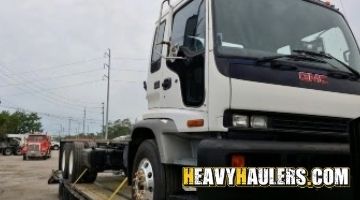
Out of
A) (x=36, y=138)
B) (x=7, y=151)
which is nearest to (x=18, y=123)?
(x=7, y=151)

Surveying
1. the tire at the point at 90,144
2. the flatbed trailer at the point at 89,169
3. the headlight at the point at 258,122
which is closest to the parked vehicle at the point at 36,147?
the flatbed trailer at the point at 89,169

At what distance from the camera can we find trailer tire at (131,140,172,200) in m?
4.92

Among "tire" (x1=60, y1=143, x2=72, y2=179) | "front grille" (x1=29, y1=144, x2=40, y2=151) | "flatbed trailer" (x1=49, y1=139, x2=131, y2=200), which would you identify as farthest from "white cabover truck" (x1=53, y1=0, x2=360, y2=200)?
"front grille" (x1=29, y1=144, x2=40, y2=151)

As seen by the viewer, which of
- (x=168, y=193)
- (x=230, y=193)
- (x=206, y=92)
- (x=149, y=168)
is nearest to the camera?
(x=230, y=193)

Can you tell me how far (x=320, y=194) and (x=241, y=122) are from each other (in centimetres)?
88

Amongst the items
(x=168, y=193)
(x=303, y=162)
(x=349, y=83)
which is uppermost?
(x=349, y=83)

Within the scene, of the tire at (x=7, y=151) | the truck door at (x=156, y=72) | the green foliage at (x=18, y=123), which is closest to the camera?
the truck door at (x=156, y=72)

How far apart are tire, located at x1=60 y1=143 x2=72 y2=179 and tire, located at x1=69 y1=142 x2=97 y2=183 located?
0.49 m

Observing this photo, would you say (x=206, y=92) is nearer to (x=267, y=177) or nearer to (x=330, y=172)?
(x=267, y=177)

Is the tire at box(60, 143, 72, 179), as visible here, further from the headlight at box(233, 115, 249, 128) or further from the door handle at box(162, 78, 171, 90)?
the headlight at box(233, 115, 249, 128)

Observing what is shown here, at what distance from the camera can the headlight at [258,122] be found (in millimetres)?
4223

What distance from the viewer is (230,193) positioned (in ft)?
13.2

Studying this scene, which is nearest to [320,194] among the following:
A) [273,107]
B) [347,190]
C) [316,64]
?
[347,190]

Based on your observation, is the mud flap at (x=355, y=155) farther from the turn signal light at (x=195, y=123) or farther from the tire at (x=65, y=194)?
the tire at (x=65, y=194)
